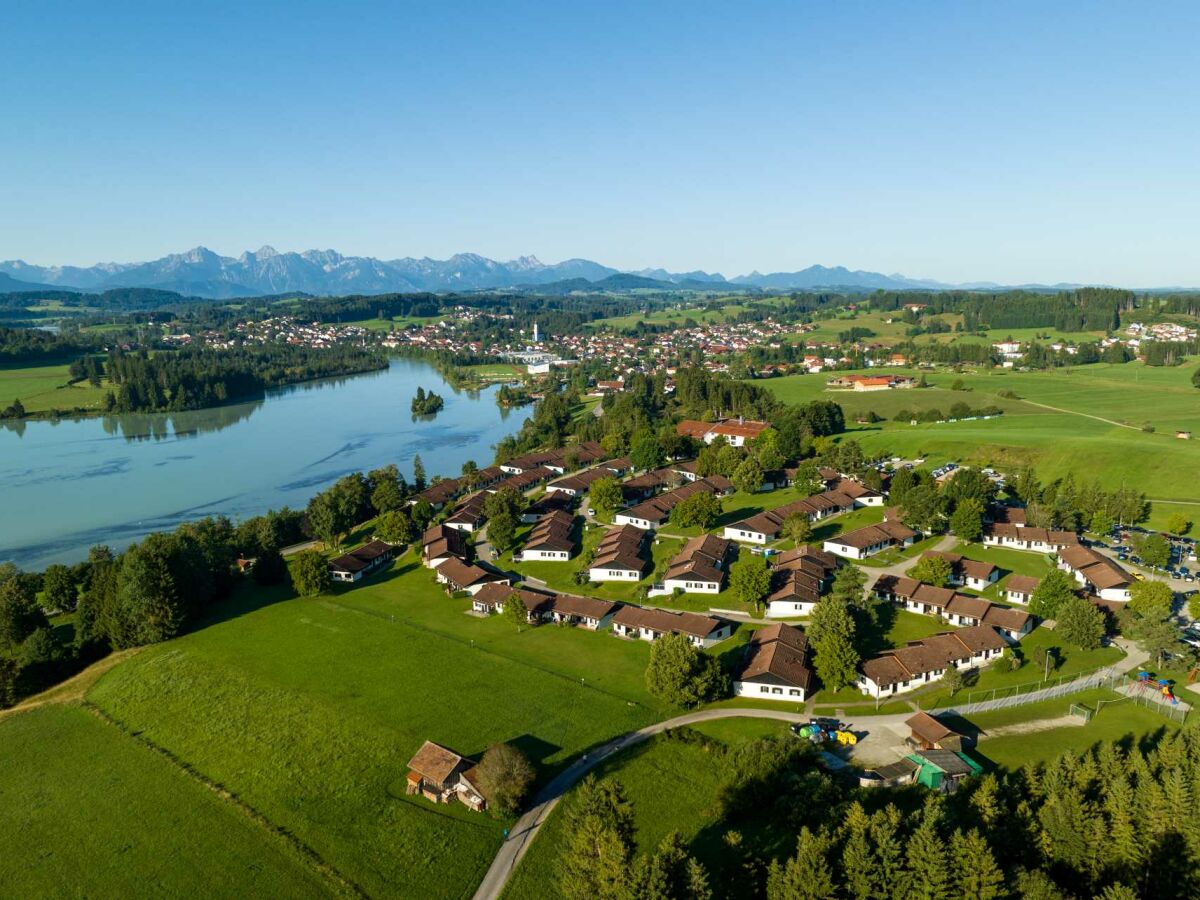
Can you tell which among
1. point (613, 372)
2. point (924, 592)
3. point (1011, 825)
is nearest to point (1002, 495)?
point (924, 592)

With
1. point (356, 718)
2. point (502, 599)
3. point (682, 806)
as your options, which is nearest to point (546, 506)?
point (502, 599)

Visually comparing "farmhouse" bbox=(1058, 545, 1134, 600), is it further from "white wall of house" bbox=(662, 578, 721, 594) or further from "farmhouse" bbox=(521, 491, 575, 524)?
"farmhouse" bbox=(521, 491, 575, 524)

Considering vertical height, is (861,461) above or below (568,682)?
above

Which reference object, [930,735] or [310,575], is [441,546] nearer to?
[310,575]

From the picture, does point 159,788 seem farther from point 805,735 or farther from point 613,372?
point 613,372

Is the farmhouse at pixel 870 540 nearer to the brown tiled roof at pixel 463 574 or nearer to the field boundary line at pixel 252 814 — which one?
the brown tiled roof at pixel 463 574

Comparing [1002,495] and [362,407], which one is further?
[362,407]
